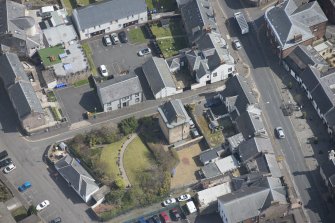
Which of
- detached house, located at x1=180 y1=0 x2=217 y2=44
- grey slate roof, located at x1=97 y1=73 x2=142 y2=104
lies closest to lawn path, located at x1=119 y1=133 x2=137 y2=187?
grey slate roof, located at x1=97 y1=73 x2=142 y2=104

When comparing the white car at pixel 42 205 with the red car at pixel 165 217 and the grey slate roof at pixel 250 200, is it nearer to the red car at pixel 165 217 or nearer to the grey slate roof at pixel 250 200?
the red car at pixel 165 217

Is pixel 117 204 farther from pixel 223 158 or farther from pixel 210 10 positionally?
pixel 210 10

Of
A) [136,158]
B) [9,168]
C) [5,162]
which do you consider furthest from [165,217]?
[5,162]

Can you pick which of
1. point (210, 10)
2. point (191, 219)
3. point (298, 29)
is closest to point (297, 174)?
point (191, 219)

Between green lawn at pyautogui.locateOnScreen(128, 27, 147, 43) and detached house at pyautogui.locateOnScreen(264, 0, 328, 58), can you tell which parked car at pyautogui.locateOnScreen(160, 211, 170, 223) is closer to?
green lawn at pyautogui.locateOnScreen(128, 27, 147, 43)

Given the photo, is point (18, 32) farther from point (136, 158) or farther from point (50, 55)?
point (136, 158)
